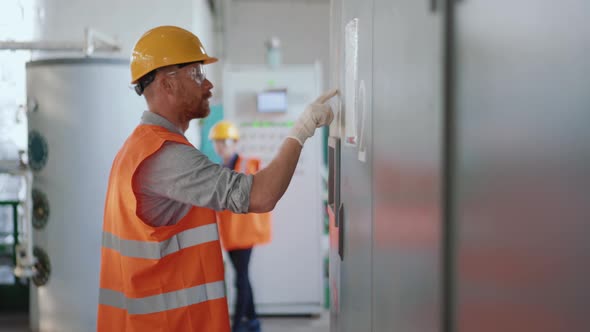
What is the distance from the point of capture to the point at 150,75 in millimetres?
1871

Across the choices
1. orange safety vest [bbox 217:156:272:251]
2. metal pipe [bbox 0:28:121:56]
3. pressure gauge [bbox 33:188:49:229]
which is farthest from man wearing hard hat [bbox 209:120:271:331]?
pressure gauge [bbox 33:188:49:229]

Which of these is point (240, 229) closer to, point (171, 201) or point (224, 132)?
point (224, 132)

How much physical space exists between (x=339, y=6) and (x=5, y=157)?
13.9 ft

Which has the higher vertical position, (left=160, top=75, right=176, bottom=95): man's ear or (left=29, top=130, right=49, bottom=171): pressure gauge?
(left=160, top=75, right=176, bottom=95): man's ear

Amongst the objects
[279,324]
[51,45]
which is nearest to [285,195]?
[279,324]

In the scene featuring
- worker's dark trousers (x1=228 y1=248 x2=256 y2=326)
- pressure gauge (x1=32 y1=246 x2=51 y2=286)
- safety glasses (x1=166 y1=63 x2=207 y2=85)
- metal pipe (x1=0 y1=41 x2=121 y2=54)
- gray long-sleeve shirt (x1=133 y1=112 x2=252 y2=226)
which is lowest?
worker's dark trousers (x1=228 y1=248 x2=256 y2=326)

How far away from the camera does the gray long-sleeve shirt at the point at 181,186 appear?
159cm

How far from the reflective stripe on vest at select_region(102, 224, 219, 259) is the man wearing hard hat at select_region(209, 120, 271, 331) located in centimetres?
256

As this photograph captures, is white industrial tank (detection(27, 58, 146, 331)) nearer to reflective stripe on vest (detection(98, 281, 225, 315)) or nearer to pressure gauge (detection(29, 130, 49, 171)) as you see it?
pressure gauge (detection(29, 130, 49, 171))

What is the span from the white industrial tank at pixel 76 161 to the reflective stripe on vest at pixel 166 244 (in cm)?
213

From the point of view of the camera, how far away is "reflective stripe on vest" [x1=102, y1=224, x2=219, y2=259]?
5.59 ft

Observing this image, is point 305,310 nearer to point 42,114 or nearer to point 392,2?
point 42,114

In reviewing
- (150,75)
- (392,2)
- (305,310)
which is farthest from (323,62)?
(392,2)

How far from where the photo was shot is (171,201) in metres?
1.75
